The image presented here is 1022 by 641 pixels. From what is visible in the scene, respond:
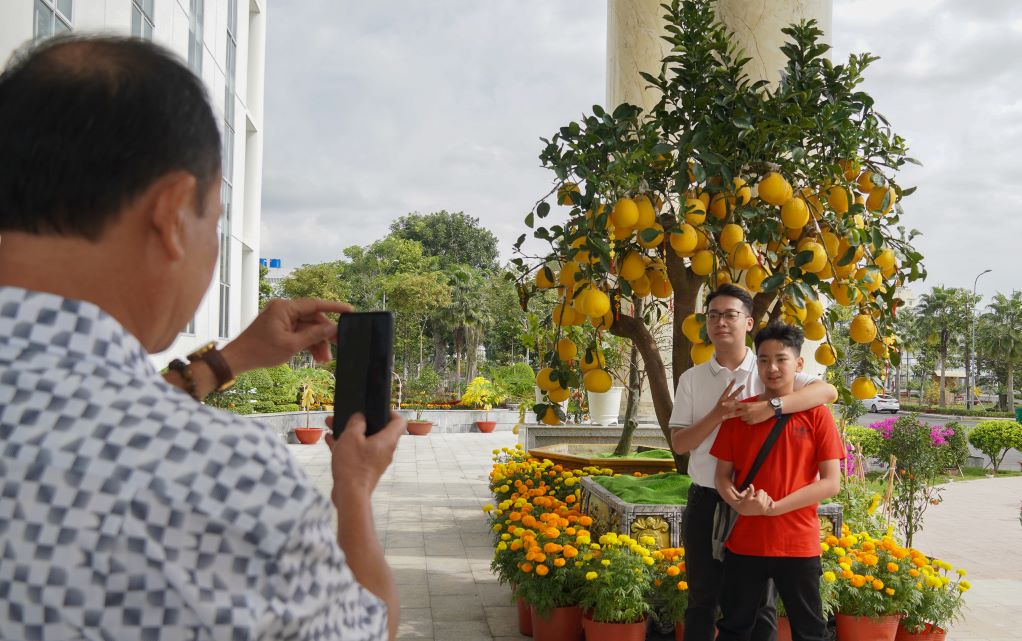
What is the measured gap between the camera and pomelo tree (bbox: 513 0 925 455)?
3.14m

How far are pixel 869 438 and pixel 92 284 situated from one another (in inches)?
614

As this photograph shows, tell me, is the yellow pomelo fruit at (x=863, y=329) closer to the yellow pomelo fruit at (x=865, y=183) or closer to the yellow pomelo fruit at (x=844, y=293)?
the yellow pomelo fruit at (x=844, y=293)

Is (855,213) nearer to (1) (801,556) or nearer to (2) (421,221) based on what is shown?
(1) (801,556)

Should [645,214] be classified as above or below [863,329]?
above

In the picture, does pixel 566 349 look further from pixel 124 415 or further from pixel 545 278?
pixel 124 415

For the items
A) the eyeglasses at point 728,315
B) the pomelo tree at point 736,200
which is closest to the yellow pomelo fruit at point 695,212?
the pomelo tree at point 736,200

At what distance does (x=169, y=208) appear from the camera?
0.80m

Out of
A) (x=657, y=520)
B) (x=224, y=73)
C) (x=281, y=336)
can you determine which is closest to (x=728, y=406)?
(x=657, y=520)

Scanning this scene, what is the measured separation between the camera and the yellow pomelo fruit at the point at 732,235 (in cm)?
317

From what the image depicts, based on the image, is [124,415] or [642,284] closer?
Result: [124,415]

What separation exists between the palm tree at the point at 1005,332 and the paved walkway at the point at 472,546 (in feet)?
174

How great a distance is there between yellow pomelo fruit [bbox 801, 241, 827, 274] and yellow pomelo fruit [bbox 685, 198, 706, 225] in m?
0.40

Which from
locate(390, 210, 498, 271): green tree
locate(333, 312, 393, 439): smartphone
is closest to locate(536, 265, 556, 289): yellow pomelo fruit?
locate(333, 312, 393, 439): smartphone

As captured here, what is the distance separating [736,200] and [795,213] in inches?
9.3
